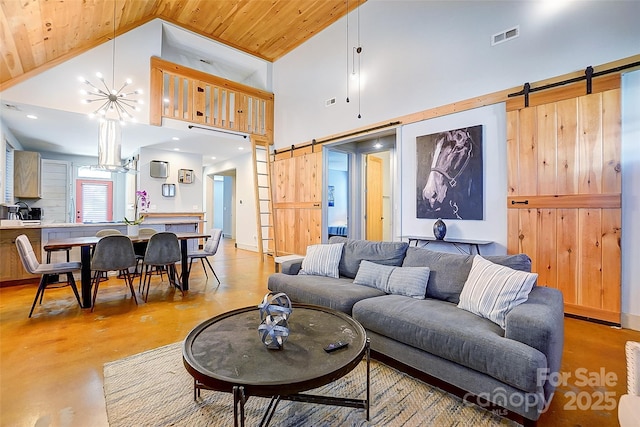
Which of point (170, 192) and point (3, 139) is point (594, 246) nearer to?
point (170, 192)

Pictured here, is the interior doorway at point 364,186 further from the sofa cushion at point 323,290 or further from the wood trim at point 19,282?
the wood trim at point 19,282

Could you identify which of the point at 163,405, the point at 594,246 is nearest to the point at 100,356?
the point at 163,405

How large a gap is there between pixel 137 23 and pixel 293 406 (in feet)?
20.7

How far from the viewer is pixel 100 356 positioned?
230 cm

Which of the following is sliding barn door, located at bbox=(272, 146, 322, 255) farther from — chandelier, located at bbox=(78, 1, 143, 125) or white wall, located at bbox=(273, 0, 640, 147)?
chandelier, located at bbox=(78, 1, 143, 125)

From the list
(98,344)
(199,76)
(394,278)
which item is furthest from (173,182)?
(394,278)

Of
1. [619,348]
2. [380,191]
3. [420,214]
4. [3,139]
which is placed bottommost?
[619,348]

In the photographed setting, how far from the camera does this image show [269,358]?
4.63ft

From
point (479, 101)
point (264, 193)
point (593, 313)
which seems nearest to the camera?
point (593, 313)

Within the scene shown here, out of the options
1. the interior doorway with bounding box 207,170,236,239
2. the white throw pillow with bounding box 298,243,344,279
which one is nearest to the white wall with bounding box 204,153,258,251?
the interior doorway with bounding box 207,170,236,239

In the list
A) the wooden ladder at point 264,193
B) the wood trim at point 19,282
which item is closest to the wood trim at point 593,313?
the wooden ladder at point 264,193

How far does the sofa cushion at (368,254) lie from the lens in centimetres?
286

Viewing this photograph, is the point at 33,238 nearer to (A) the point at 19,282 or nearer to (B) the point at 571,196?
(A) the point at 19,282

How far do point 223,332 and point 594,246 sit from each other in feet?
11.7
